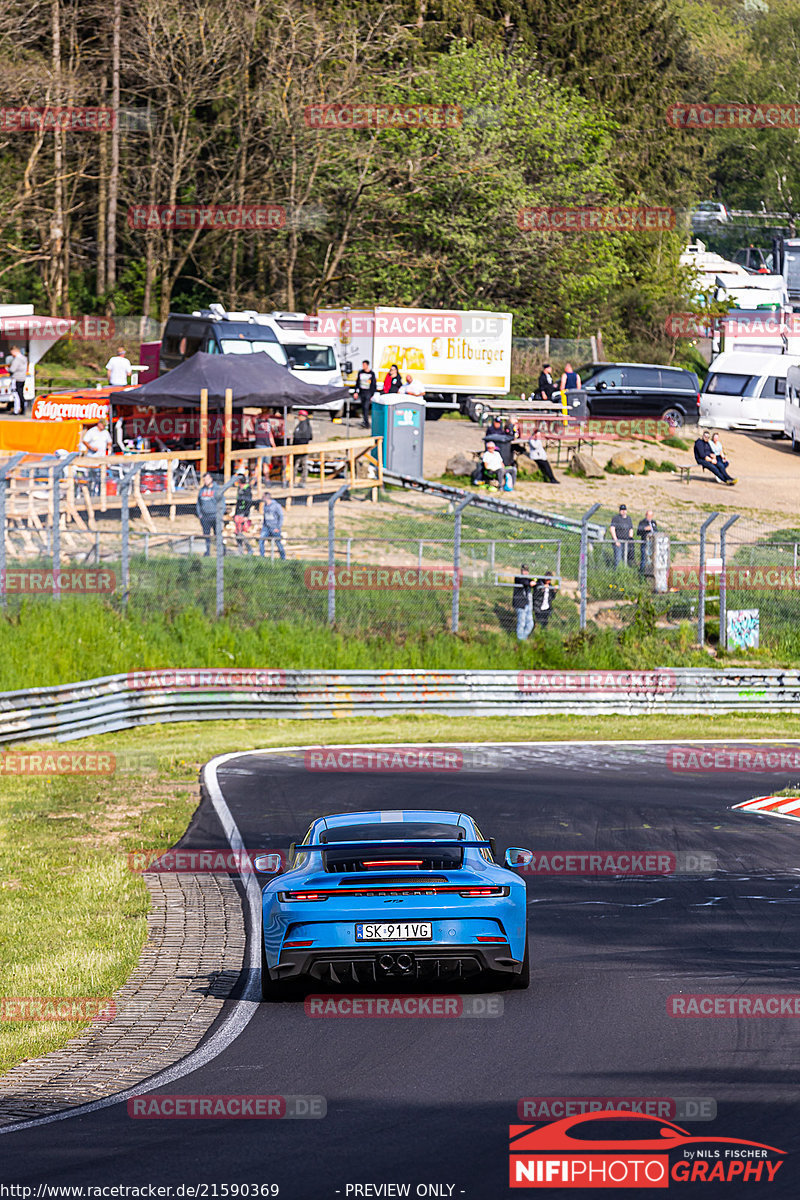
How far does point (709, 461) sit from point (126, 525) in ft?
65.3

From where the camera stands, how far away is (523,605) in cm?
2594

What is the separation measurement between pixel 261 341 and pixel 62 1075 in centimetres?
3093

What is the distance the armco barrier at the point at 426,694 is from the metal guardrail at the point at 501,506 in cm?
452

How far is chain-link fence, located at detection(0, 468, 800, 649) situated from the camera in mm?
24719

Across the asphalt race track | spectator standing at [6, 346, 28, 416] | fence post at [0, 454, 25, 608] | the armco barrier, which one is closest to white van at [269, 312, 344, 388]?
spectator standing at [6, 346, 28, 416]

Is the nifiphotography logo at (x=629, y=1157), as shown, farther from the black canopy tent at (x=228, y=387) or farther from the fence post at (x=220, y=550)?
the black canopy tent at (x=228, y=387)

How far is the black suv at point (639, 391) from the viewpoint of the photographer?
44094 millimetres

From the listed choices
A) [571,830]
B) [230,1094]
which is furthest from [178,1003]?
[571,830]

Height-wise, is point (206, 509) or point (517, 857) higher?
point (206, 509)

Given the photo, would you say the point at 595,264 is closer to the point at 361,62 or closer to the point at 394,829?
the point at 361,62

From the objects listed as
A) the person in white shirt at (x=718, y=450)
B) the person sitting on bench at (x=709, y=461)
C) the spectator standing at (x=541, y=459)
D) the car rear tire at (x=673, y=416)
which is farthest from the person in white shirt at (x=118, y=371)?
the car rear tire at (x=673, y=416)

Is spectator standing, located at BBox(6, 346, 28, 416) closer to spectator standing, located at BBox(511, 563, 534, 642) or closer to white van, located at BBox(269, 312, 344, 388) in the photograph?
white van, located at BBox(269, 312, 344, 388)

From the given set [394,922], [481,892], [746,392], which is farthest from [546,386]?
[394,922]

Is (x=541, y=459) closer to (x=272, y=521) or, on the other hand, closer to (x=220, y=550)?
(x=272, y=521)
